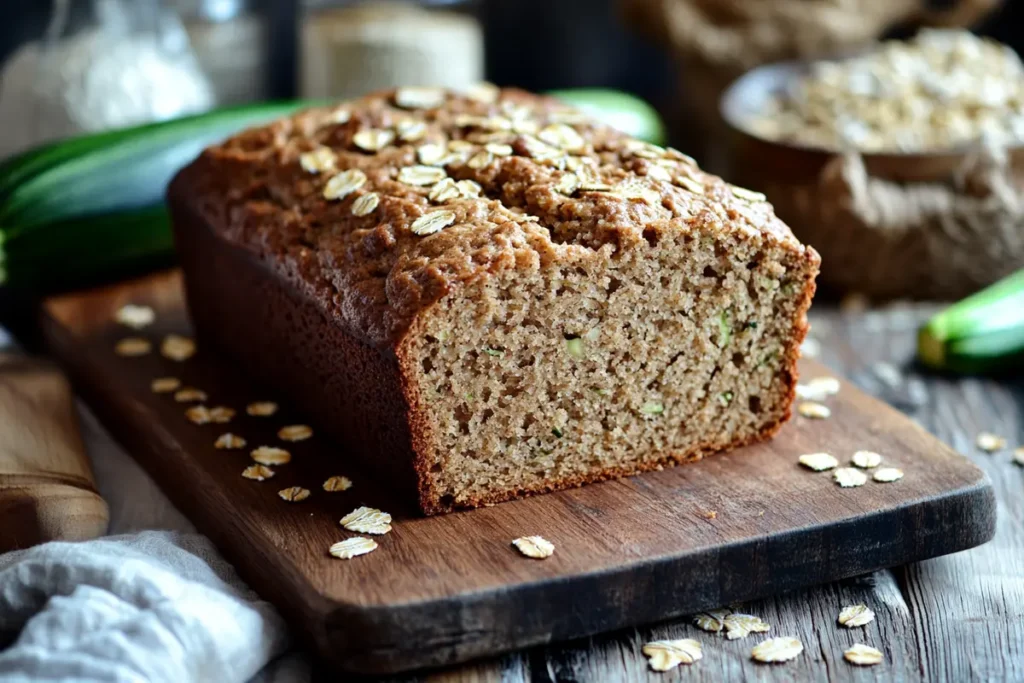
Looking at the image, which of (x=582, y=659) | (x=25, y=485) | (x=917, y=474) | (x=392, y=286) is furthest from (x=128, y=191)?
(x=917, y=474)

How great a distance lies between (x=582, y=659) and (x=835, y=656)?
1.42 feet

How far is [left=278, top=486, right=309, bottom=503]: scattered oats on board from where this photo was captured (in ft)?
7.91

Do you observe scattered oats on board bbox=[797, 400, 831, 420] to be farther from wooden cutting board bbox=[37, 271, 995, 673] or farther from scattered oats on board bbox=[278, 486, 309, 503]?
scattered oats on board bbox=[278, 486, 309, 503]

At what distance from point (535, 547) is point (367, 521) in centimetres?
33

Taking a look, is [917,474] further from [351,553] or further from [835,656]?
[351,553]

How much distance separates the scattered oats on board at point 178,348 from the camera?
3086 millimetres

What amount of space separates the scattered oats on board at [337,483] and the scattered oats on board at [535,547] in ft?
1.32

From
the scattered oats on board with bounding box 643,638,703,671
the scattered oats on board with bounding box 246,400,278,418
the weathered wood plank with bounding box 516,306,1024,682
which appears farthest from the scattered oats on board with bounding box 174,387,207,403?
the scattered oats on board with bounding box 643,638,703,671

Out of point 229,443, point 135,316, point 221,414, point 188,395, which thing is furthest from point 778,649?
point 135,316

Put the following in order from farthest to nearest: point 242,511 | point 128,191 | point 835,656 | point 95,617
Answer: point 128,191
point 242,511
point 835,656
point 95,617

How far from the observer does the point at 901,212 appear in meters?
3.47

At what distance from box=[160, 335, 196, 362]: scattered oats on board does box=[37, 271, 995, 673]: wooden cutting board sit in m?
0.29

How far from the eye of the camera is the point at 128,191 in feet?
11.1

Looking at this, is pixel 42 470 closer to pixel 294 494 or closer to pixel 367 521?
pixel 294 494
